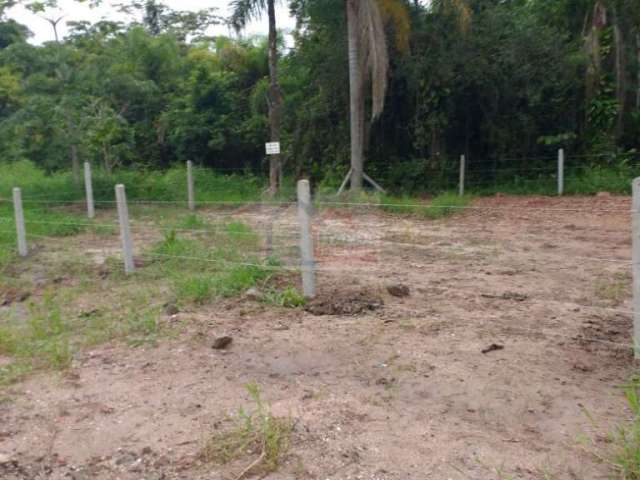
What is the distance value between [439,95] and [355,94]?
2.51 metres

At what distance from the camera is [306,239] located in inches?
229

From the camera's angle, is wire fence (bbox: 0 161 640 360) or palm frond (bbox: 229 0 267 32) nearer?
wire fence (bbox: 0 161 640 360)

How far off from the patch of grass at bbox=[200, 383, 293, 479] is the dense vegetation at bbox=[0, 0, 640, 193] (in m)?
12.3

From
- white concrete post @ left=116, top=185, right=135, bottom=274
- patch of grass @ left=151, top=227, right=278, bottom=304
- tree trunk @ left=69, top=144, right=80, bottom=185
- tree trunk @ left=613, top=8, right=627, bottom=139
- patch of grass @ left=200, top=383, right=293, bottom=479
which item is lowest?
patch of grass @ left=200, top=383, right=293, bottom=479

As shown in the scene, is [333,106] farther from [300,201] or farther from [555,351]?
A: [555,351]

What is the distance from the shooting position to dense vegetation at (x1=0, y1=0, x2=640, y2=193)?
15.3 m

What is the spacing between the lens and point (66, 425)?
3.84 meters

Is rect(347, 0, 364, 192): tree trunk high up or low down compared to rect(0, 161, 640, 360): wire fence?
up

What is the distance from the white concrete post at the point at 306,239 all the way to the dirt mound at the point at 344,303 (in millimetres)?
128

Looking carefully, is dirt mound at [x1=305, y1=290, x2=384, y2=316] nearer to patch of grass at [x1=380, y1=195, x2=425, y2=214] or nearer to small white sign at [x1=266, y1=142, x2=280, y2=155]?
patch of grass at [x1=380, y1=195, x2=425, y2=214]

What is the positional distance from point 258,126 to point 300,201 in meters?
15.3

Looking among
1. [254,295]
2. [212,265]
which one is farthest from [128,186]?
[254,295]

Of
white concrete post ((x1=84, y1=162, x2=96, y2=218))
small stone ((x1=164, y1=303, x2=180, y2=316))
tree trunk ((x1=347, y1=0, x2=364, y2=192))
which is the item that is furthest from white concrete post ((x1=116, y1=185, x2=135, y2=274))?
tree trunk ((x1=347, y1=0, x2=364, y2=192))

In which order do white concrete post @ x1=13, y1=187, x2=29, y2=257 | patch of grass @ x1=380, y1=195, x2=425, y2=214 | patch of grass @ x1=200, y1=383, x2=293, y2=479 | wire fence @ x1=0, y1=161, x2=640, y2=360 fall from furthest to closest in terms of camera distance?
1. patch of grass @ x1=380, y1=195, x2=425, y2=214
2. white concrete post @ x1=13, y1=187, x2=29, y2=257
3. wire fence @ x1=0, y1=161, x2=640, y2=360
4. patch of grass @ x1=200, y1=383, x2=293, y2=479
